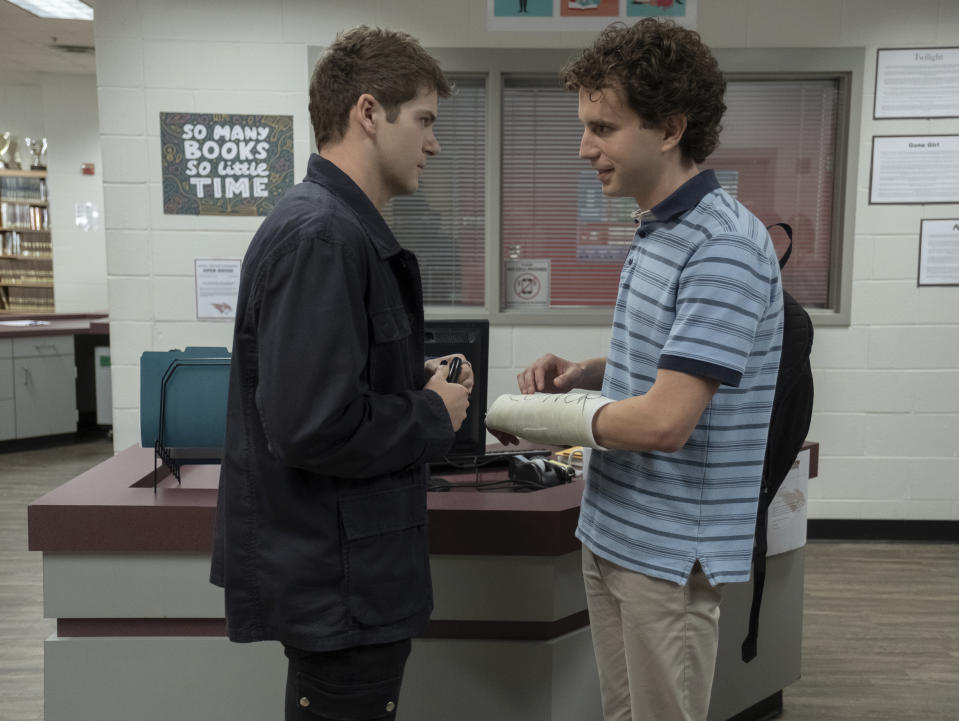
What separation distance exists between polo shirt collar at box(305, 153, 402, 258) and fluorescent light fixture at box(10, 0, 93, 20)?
5.17 m

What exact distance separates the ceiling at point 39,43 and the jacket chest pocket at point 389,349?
5602mm

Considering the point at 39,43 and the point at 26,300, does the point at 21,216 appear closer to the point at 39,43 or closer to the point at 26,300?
the point at 26,300

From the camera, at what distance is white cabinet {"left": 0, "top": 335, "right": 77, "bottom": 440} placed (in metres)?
5.68

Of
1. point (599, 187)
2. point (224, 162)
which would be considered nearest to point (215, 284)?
point (224, 162)

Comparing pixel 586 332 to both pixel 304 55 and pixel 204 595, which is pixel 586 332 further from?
pixel 204 595

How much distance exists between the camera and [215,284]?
3.93m

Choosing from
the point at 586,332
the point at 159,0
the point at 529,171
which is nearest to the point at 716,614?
the point at 586,332

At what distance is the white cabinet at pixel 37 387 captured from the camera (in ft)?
18.6

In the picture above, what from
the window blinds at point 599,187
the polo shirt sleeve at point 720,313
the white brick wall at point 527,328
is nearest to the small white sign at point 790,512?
the polo shirt sleeve at point 720,313

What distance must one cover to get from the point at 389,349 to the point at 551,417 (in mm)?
297

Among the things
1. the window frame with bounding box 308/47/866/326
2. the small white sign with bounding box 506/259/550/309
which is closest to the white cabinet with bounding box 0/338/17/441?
the window frame with bounding box 308/47/866/326

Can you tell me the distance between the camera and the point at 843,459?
13.4 feet

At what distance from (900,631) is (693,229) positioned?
247cm

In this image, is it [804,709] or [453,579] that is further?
[804,709]
